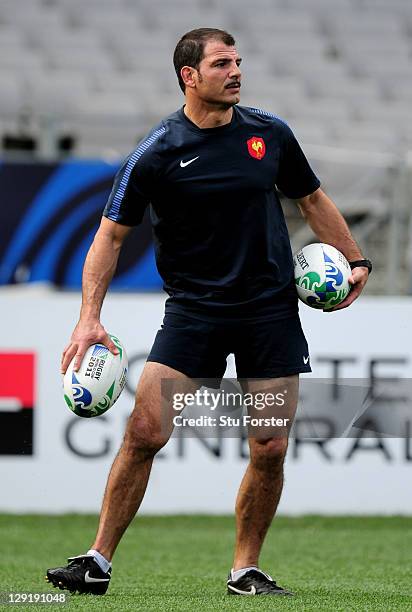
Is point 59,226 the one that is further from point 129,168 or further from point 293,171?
point 129,168

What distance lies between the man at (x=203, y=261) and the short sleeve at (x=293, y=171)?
1 centimetres

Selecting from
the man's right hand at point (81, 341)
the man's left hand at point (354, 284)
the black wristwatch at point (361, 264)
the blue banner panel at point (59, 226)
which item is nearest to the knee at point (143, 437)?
the man's right hand at point (81, 341)

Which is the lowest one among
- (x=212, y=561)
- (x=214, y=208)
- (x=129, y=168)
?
(x=212, y=561)

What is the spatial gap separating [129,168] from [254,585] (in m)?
1.70

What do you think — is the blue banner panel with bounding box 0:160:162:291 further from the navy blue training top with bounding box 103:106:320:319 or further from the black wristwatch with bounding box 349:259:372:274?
the navy blue training top with bounding box 103:106:320:319

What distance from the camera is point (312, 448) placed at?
8742 mm

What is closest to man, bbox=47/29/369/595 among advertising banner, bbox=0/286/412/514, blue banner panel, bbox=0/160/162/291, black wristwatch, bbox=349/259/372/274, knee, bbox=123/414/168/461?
knee, bbox=123/414/168/461

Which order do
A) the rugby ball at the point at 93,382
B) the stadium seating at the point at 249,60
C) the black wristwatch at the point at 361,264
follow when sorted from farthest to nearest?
the stadium seating at the point at 249,60, the black wristwatch at the point at 361,264, the rugby ball at the point at 93,382

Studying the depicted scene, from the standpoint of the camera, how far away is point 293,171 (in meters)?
5.03

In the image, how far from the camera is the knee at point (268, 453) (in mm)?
4934

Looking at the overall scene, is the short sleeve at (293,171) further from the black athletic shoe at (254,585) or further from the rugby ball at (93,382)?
the black athletic shoe at (254,585)

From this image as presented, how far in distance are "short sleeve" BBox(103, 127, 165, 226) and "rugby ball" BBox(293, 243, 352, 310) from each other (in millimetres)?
714

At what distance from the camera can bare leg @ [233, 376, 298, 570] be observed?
4945 mm

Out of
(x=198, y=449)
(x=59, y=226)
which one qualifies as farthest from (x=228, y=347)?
(x=59, y=226)
